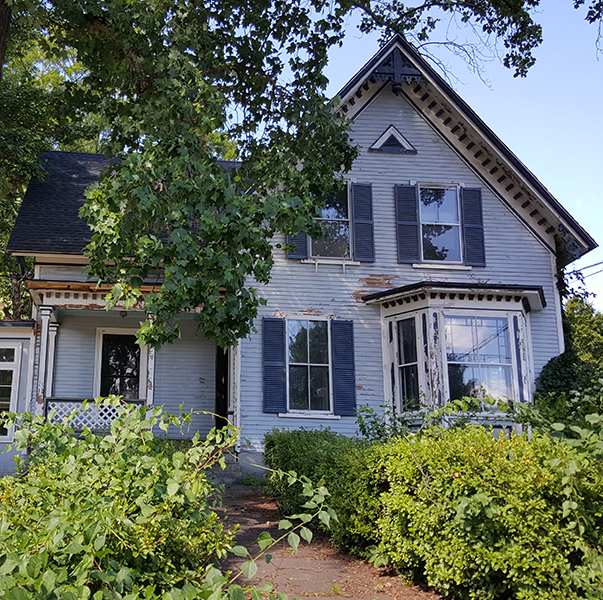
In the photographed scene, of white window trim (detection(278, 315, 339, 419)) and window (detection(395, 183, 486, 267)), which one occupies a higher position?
window (detection(395, 183, 486, 267))

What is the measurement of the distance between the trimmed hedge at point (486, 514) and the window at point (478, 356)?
6741 mm

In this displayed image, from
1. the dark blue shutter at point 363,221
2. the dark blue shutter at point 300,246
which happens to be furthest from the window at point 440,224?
the dark blue shutter at point 300,246

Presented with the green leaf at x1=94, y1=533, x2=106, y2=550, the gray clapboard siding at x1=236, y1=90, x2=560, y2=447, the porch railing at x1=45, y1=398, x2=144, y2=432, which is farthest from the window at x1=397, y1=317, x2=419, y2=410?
the green leaf at x1=94, y1=533, x2=106, y2=550

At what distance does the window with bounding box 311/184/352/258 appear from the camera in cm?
1431

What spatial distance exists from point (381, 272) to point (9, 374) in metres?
8.60

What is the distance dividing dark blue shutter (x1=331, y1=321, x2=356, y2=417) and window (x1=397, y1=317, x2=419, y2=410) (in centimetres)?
100

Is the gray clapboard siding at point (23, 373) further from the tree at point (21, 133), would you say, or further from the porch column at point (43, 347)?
the tree at point (21, 133)

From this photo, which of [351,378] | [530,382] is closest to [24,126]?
[351,378]

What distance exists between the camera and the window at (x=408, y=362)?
525 inches

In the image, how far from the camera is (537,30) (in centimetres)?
1309

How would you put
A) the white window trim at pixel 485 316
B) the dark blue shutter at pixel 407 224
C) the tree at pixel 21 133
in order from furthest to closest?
the tree at pixel 21 133 → the dark blue shutter at pixel 407 224 → the white window trim at pixel 485 316

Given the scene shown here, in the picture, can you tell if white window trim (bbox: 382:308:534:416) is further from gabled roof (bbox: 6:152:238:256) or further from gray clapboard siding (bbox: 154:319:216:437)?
→ gabled roof (bbox: 6:152:238:256)

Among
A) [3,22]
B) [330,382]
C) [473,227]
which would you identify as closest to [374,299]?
[330,382]

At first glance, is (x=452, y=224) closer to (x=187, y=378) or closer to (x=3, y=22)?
(x=187, y=378)
